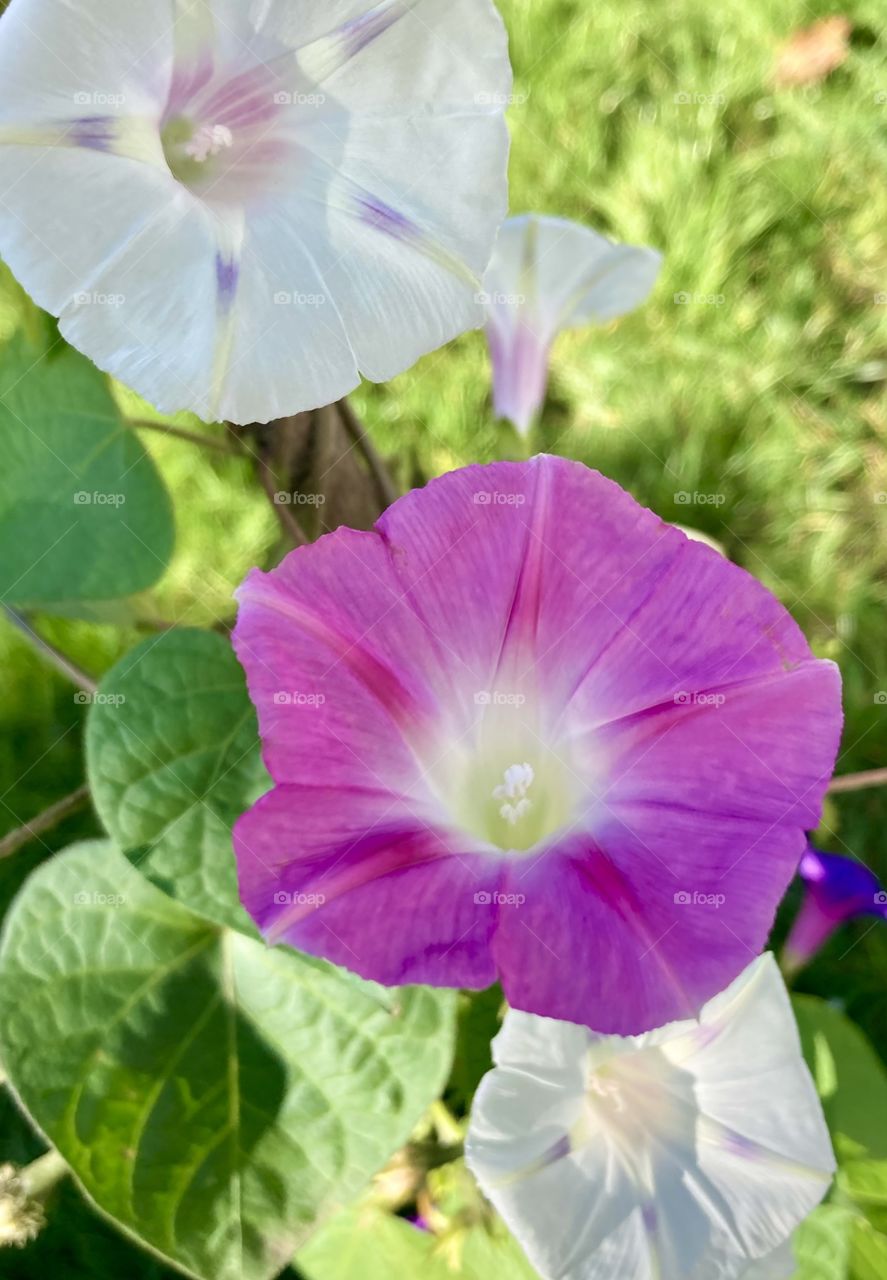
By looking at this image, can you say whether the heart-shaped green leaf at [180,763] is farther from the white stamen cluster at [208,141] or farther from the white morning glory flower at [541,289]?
the white morning glory flower at [541,289]

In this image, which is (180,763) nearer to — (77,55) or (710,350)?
(77,55)

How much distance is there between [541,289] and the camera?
1.07 metres

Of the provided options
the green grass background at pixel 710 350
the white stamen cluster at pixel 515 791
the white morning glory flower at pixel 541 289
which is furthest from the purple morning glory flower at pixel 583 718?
Answer: the green grass background at pixel 710 350

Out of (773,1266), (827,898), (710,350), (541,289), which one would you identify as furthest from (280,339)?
(710,350)

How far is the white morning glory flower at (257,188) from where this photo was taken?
0.57 meters

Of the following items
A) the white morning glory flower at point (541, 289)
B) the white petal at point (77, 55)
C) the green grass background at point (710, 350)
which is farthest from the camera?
the green grass background at point (710, 350)

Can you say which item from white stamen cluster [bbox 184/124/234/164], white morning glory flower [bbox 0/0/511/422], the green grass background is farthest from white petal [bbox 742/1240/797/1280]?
the green grass background

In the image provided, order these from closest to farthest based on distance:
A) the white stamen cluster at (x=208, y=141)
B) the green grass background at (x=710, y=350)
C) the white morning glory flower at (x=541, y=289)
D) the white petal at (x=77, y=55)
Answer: the white petal at (x=77, y=55) < the white stamen cluster at (x=208, y=141) < the white morning glory flower at (x=541, y=289) < the green grass background at (x=710, y=350)

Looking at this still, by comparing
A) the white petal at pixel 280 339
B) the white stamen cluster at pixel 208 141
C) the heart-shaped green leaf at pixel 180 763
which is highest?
the white stamen cluster at pixel 208 141

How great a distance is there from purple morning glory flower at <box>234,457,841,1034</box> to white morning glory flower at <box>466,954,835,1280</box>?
172 millimetres

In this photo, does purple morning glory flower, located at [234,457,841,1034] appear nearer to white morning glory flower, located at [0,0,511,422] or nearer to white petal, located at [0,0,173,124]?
white morning glory flower, located at [0,0,511,422]

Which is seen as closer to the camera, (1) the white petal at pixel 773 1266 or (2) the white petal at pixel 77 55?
(2) the white petal at pixel 77 55

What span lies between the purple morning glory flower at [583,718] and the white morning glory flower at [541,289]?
0.44 m

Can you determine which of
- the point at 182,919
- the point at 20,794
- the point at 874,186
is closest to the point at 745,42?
the point at 874,186
